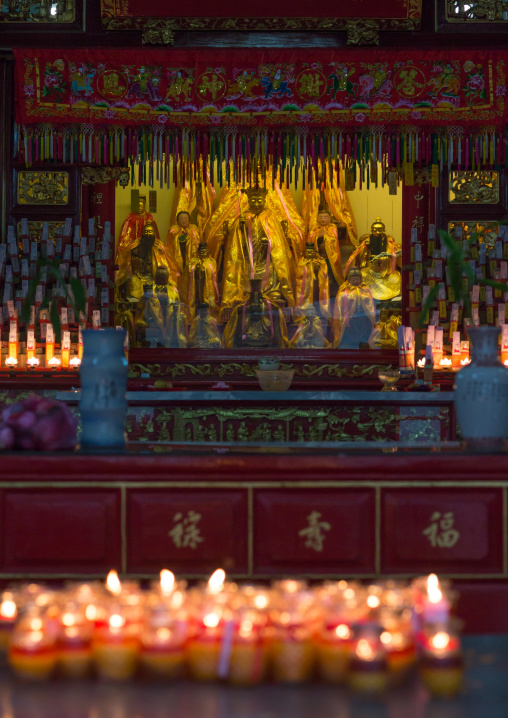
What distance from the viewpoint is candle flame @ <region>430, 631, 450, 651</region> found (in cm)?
110

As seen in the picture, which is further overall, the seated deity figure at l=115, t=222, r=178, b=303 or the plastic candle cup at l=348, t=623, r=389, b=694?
the seated deity figure at l=115, t=222, r=178, b=303

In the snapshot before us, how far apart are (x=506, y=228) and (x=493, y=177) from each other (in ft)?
1.09

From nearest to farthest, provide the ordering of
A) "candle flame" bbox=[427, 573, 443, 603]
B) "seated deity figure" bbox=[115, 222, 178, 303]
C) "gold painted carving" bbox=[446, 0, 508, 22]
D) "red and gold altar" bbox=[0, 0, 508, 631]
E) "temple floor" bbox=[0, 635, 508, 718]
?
"temple floor" bbox=[0, 635, 508, 718]
"candle flame" bbox=[427, 573, 443, 603]
"red and gold altar" bbox=[0, 0, 508, 631]
"gold painted carving" bbox=[446, 0, 508, 22]
"seated deity figure" bbox=[115, 222, 178, 303]

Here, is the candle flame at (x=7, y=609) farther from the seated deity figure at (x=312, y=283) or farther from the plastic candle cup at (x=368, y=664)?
the seated deity figure at (x=312, y=283)

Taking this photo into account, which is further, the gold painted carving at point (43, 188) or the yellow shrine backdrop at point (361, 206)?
the yellow shrine backdrop at point (361, 206)

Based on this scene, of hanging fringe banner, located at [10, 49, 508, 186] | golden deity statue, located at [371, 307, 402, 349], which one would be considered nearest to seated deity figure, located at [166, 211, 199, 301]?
hanging fringe banner, located at [10, 49, 508, 186]

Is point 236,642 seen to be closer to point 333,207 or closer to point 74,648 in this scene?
point 74,648

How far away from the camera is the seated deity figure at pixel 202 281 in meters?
6.24

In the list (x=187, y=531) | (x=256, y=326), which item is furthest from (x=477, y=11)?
(x=187, y=531)

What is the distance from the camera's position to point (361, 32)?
5.11 meters

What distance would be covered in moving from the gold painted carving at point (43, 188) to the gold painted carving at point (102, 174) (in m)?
0.12

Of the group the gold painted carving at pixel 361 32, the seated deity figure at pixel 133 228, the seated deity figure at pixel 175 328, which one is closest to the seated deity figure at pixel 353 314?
the seated deity figure at pixel 175 328

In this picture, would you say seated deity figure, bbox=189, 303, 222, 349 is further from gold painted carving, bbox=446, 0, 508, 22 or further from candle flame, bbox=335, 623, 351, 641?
candle flame, bbox=335, 623, 351, 641

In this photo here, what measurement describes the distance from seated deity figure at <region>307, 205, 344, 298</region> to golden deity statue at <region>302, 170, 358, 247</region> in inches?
1.6
